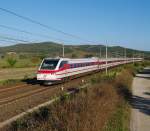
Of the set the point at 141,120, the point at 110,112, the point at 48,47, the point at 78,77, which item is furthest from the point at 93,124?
the point at 48,47

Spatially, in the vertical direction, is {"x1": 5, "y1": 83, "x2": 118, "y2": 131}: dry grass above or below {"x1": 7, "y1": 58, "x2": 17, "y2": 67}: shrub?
above

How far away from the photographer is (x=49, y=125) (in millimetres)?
8836

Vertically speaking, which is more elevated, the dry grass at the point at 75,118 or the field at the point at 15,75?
the dry grass at the point at 75,118

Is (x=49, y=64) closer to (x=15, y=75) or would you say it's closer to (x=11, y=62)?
(x=15, y=75)

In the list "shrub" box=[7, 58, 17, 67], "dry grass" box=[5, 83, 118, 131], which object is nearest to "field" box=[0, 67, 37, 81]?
"shrub" box=[7, 58, 17, 67]

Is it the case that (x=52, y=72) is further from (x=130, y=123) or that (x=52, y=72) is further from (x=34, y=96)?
(x=130, y=123)

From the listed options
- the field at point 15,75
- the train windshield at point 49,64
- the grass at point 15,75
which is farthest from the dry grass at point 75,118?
the field at point 15,75

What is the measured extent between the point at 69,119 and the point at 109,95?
249 inches

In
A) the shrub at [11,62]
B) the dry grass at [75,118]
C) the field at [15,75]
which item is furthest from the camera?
the shrub at [11,62]

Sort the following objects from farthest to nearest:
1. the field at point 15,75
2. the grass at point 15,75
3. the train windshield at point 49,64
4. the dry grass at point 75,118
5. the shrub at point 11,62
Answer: the shrub at point 11,62 → the field at point 15,75 → the grass at point 15,75 → the train windshield at point 49,64 → the dry grass at point 75,118

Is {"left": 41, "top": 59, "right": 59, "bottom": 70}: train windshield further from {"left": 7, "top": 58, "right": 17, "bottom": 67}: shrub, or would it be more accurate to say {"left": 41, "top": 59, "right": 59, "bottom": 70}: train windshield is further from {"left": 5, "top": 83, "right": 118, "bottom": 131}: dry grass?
{"left": 7, "top": 58, "right": 17, "bottom": 67}: shrub

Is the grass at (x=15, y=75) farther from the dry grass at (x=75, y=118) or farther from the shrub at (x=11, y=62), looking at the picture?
the dry grass at (x=75, y=118)

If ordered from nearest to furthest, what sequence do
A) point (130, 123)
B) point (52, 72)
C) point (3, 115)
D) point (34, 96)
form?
point (130, 123)
point (3, 115)
point (34, 96)
point (52, 72)

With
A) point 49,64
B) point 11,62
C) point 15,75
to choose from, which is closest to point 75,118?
point 49,64
